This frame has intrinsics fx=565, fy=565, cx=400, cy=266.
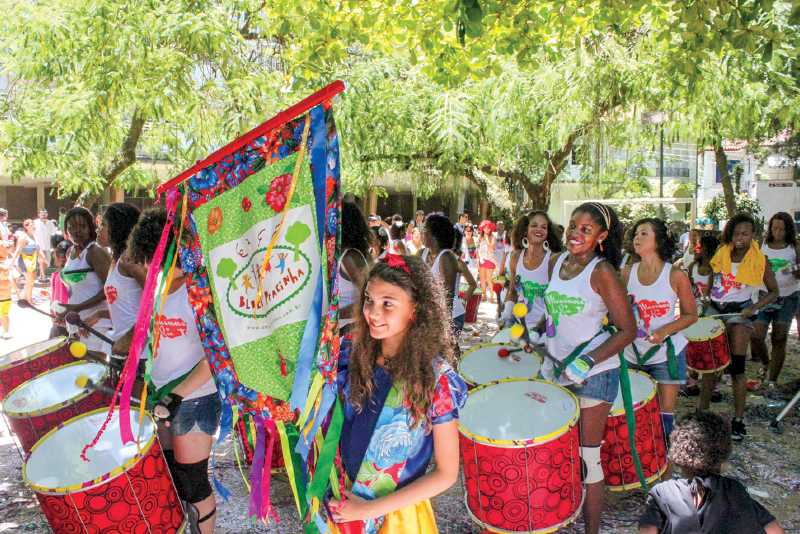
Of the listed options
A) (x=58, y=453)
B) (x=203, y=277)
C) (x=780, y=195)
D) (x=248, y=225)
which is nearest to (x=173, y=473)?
(x=58, y=453)

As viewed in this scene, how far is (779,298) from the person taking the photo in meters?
5.34

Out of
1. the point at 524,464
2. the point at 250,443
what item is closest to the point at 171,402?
the point at 250,443

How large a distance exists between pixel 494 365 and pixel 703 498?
6.39ft

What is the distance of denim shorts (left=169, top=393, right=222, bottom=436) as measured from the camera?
265 cm

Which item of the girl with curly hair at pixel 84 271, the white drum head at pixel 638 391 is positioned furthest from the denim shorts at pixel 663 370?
the girl with curly hair at pixel 84 271

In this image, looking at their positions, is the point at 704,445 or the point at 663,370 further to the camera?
the point at 663,370

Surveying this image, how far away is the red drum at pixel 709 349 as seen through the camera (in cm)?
459

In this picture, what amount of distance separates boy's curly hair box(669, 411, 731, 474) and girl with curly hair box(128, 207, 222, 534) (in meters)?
2.00

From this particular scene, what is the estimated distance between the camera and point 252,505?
1.92 metres

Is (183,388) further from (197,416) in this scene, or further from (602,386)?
(602,386)

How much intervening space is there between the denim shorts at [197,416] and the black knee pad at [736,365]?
3.96 m

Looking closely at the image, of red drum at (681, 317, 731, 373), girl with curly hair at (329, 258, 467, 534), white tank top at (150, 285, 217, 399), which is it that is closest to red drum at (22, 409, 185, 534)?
white tank top at (150, 285, 217, 399)

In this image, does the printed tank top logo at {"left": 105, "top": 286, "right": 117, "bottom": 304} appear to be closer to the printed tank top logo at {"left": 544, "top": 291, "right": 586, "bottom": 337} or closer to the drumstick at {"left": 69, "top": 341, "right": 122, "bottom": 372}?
the drumstick at {"left": 69, "top": 341, "right": 122, "bottom": 372}

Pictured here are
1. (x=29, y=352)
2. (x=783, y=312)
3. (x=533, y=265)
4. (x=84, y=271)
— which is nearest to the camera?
(x=29, y=352)
